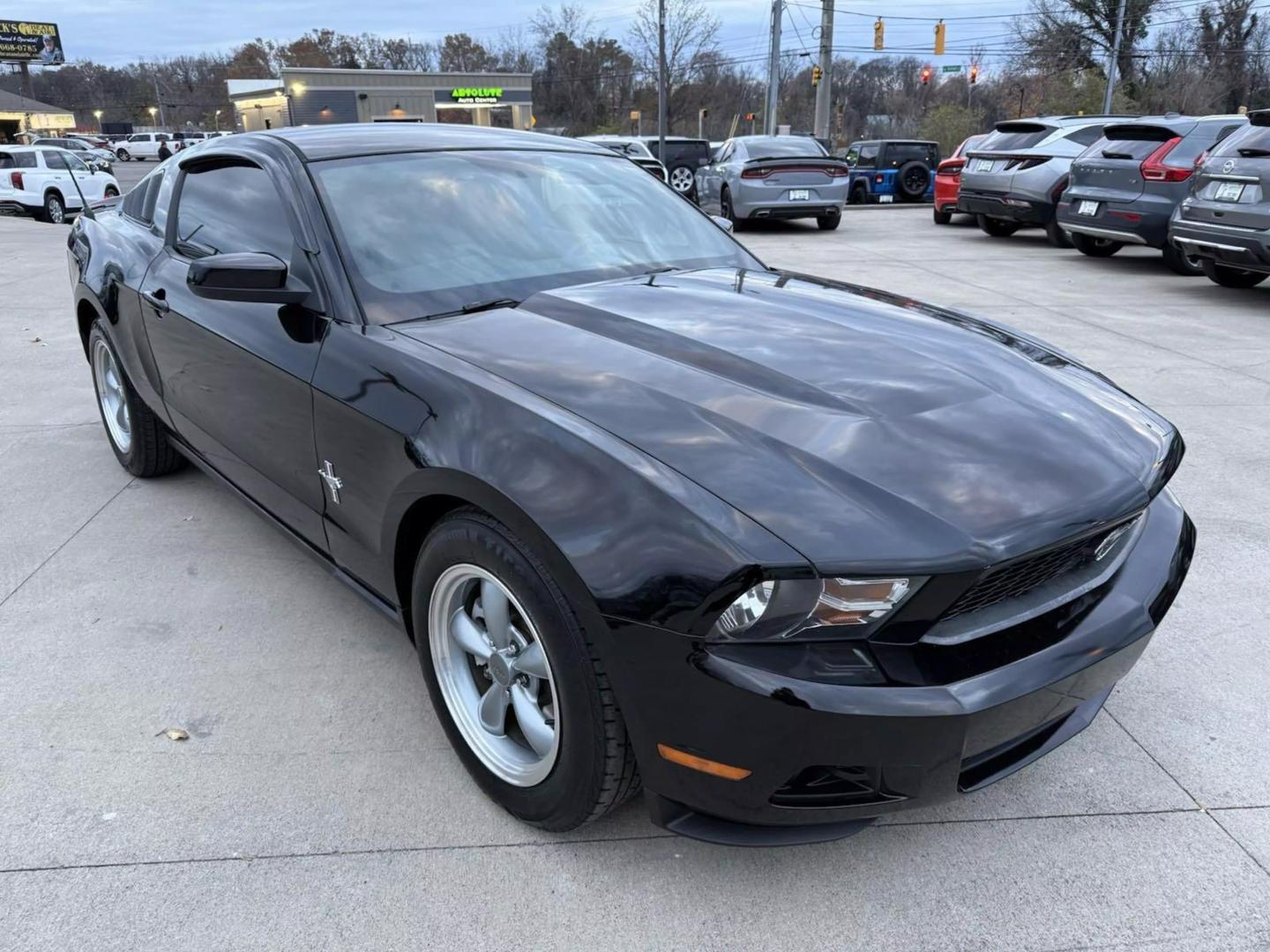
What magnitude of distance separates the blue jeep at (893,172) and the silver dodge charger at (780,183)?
7317mm

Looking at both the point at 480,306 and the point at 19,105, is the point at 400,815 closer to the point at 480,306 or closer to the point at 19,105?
the point at 480,306

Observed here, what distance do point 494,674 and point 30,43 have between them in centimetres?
10552

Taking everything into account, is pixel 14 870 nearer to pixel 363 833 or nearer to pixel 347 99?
pixel 363 833

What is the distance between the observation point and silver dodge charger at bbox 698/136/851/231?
1405 cm

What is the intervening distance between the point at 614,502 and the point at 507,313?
0.99m

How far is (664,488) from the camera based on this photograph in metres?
1.76

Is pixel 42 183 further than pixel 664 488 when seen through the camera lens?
Yes

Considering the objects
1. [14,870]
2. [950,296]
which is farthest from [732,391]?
[950,296]

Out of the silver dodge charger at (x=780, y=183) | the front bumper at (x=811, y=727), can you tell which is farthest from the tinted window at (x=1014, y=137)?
the front bumper at (x=811, y=727)

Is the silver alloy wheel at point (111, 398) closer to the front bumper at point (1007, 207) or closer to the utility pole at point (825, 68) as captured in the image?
the front bumper at point (1007, 207)

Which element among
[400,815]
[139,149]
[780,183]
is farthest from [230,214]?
[139,149]

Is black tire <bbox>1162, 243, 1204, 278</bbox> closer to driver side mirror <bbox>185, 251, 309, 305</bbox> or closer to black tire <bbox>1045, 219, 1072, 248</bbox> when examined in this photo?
black tire <bbox>1045, 219, 1072, 248</bbox>

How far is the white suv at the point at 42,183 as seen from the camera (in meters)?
19.7

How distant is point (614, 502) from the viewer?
179 cm
